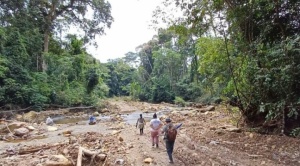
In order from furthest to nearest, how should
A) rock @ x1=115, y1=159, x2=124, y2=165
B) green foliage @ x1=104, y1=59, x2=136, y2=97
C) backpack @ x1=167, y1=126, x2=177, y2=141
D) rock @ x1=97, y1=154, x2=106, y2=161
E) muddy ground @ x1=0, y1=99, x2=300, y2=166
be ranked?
green foliage @ x1=104, y1=59, x2=136, y2=97 → rock @ x1=97, y1=154, x2=106, y2=161 → rock @ x1=115, y1=159, x2=124, y2=165 → muddy ground @ x1=0, y1=99, x2=300, y2=166 → backpack @ x1=167, y1=126, x2=177, y2=141

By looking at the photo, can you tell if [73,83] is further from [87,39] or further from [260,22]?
[260,22]

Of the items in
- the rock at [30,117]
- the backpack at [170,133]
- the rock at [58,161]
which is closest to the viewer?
the rock at [58,161]

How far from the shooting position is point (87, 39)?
3697cm

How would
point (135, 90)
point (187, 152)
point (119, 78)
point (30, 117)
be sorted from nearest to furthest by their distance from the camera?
point (187, 152), point (30, 117), point (135, 90), point (119, 78)

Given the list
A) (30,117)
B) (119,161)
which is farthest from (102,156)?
(30,117)

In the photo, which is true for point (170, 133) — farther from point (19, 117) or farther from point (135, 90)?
point (135, 90)

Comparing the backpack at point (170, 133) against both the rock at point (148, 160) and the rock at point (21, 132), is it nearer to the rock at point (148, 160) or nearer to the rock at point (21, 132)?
the rock at point (148, 160)

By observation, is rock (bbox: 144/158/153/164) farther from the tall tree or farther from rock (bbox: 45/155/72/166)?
the tall tree

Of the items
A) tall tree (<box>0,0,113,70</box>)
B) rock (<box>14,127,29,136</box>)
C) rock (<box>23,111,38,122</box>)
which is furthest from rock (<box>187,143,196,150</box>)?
tall tree (<box>0,0,113,70</box>)

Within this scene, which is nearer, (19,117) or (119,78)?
(19,117)

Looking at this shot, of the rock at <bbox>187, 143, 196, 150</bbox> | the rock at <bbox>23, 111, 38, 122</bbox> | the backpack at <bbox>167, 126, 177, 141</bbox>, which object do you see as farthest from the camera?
the rock at <bbox>23, 111, 38, 122</bbox>

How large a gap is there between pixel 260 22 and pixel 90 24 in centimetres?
2749

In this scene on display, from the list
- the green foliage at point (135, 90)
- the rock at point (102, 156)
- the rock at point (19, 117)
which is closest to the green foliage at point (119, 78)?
the green foliage at point (135, 90)

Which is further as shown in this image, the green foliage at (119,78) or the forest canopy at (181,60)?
the green foliage at (119,78)
